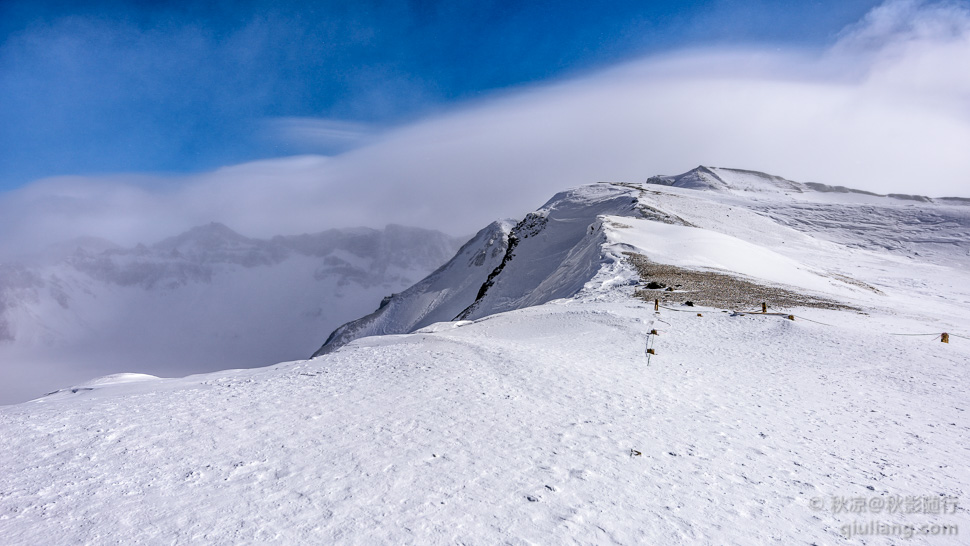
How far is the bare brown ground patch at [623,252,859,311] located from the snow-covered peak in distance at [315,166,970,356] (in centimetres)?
52

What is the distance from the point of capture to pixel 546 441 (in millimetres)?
7395

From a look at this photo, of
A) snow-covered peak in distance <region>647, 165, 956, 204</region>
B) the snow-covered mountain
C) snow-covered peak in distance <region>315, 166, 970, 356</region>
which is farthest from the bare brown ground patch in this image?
snow-covered peak in distance <region>647, 165, 956, 204</region>

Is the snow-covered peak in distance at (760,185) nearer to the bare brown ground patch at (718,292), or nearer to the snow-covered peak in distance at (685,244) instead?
the snow-covered peak in distance at (685,244)

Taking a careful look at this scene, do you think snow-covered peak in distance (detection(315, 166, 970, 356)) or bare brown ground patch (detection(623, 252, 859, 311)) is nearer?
bare brown ground patch (detection(623, 252, 859, 311))

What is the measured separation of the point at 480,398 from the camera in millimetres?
9414

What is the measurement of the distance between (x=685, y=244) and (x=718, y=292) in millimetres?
12379

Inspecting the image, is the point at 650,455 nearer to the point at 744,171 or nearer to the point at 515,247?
the point at 515,247

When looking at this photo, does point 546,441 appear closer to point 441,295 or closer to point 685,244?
point 685,244

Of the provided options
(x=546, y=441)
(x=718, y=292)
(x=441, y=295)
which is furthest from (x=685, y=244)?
(x=441, y=295)

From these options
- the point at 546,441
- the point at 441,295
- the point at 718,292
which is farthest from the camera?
the point at 441,295

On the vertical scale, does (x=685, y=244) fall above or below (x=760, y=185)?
below

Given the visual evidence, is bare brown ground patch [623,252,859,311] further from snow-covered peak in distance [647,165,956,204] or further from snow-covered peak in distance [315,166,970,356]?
snow-covered peak in distance [647,165,956,204]

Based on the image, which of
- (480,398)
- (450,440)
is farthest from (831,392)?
(450,440)

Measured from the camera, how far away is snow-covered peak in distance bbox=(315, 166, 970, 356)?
99.3 ft
